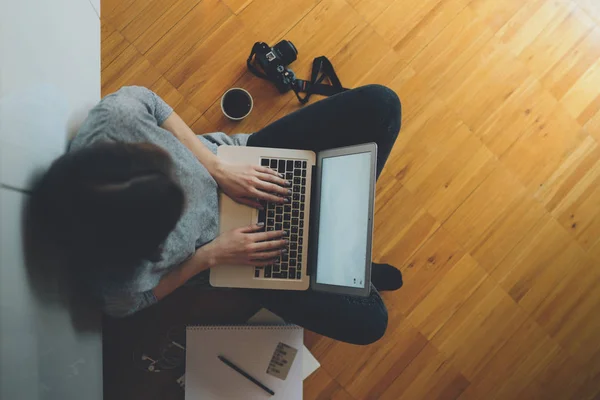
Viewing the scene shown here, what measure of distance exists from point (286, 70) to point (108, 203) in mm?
881

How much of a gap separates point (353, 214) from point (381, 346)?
2.17ft

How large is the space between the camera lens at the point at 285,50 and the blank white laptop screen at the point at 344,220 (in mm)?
498

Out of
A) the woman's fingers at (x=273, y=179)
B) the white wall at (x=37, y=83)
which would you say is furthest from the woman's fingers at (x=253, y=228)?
the white wall at (x=37, y=83)

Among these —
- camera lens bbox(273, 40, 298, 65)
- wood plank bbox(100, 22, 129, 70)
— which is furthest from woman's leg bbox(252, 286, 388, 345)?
wood plank bbox(100, 22, 129, 70)

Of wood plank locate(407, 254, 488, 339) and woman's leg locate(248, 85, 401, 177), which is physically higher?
woman's leg locate(248, 85, 401, 177)

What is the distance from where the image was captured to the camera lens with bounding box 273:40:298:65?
1.39m

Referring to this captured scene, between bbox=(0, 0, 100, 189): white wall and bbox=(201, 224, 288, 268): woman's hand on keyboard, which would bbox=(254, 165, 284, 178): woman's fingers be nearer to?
bbox=(201, 224, 288, 268): woman's hand on keyboard

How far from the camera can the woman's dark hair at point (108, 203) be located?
691 mm

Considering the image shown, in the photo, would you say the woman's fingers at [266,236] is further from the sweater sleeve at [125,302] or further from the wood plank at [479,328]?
the wood plank at [479,328]

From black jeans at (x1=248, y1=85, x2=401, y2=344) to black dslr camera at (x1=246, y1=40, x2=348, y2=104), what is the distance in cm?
33

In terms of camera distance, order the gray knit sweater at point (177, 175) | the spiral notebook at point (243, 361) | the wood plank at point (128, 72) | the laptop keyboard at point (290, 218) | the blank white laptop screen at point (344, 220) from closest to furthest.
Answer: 1. the gray knit sweater at point (177, 175)
2. the blank white laptop screen at point (344, 220)
3. the laptop keyboard at point (290, 218)
4. the spiral notebook at point (243, 361)
5. the wood plank at point (128, 72)

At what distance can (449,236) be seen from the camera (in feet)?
4.95

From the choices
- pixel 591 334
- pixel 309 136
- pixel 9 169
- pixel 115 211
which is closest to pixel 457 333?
pixel 591 334

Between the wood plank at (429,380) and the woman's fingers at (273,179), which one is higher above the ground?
the woman's fingers at (273,179)
